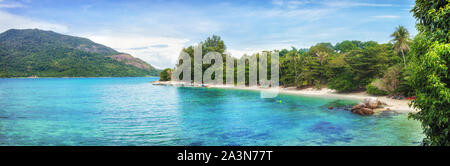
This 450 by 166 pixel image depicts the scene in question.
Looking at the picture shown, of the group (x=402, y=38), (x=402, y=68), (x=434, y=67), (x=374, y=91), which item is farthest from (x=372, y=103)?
(x=434, y=67)

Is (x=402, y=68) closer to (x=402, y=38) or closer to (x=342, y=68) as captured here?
(x=402, y=38)

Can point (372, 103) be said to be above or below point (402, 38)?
below

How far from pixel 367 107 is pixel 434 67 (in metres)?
24.8

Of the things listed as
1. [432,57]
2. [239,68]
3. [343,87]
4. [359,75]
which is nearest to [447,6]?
[432,57]

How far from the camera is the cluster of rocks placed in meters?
28.7

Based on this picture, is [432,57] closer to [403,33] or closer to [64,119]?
[64,119]

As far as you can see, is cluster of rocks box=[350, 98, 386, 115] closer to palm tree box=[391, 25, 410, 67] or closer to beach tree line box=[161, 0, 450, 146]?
beach tree line box=[161, 0, 450, 146]

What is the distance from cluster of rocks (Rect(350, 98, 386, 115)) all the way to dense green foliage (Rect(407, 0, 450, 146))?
1938 centimetres

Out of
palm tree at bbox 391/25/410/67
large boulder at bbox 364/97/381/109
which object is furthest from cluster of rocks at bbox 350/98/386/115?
palm tree at bbox 391/25/410/67

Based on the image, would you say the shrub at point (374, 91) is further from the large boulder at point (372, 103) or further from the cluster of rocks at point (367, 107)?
the large boulder at point (372, 103)

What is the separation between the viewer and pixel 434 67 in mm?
8836

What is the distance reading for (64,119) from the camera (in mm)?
29562

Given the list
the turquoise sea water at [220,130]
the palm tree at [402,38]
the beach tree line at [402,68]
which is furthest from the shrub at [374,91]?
the turquoise sea water at [220,130]

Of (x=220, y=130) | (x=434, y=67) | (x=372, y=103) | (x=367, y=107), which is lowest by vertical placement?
(x=220, y=130)
